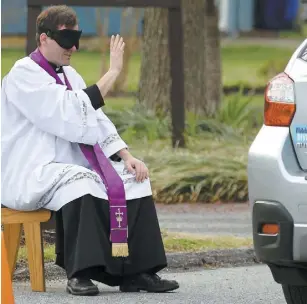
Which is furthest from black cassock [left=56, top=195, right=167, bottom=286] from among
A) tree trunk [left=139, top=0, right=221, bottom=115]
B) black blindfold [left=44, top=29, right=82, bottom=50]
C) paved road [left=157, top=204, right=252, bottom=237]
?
tree trunk [left=139, top=0, right=221, bottom=115]

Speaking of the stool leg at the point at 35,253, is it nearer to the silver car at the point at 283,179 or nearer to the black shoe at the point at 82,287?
the black shoe at the point at 82,287

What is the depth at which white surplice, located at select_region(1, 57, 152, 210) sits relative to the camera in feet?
Result: 24.5

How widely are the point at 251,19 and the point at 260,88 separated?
520 inches

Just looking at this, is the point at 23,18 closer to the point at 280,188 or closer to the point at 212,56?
the point at 212,56

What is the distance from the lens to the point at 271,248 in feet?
19.9

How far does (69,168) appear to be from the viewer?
24.5 ft

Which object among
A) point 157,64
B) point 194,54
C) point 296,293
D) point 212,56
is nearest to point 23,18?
point 212,56

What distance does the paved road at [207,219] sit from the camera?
1031 cm

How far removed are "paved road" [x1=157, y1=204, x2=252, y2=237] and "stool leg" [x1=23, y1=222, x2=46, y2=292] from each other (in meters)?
2.67

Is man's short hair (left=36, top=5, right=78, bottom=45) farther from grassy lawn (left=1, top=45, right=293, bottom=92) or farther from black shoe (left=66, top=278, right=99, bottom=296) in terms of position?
grassy lawn (left=1, top=45, right=293, bottom=92)

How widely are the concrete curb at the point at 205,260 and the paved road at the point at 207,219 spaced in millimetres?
1060

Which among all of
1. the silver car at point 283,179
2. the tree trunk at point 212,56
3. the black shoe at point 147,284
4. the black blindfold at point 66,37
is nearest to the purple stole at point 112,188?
the black blindfold at point 66,37

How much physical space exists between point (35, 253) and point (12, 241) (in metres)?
0.25

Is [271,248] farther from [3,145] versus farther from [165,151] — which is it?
[165,151]
